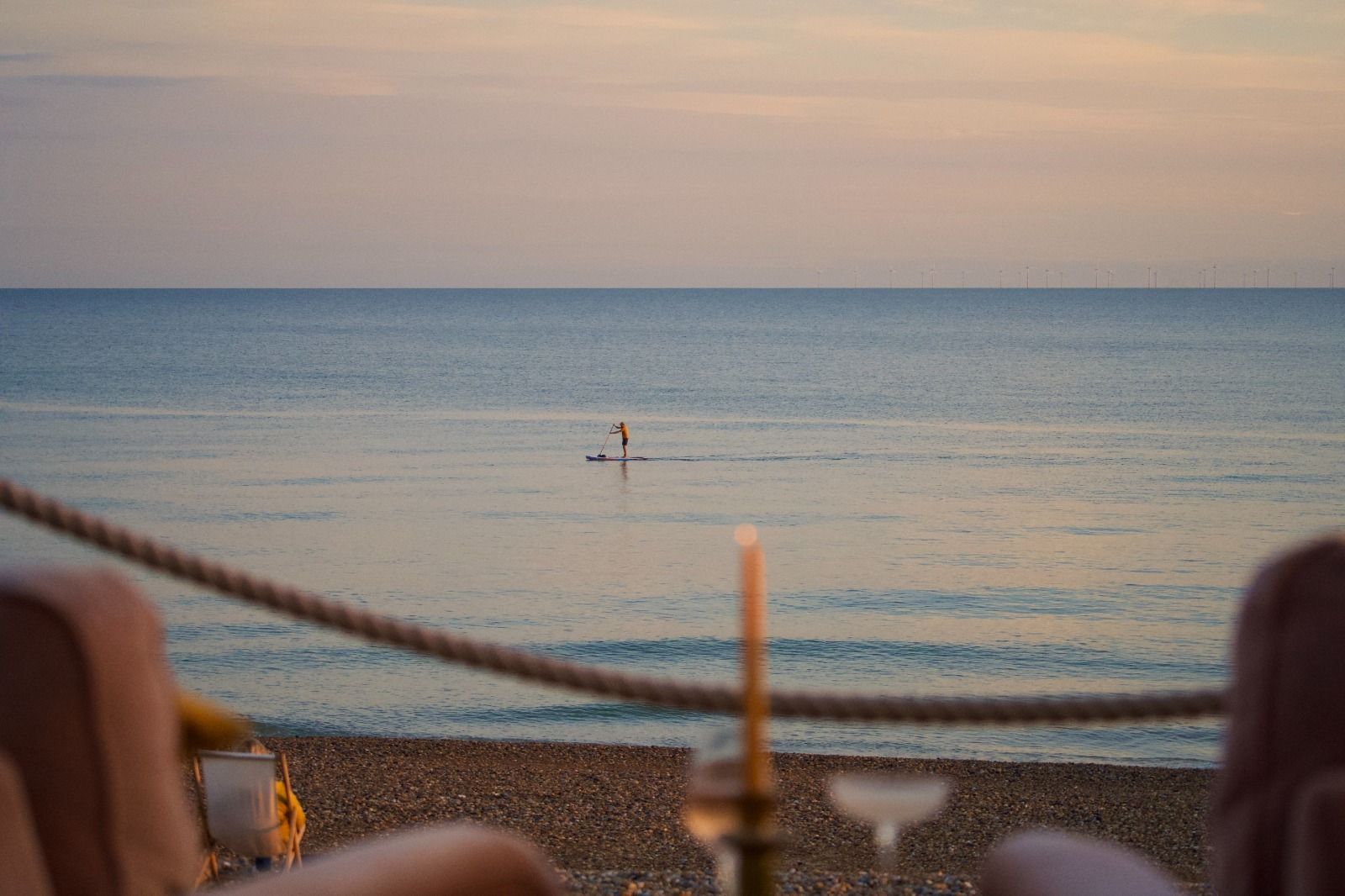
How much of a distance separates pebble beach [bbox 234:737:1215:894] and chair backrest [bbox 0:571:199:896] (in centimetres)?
704

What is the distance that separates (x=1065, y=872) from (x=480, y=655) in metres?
0.97

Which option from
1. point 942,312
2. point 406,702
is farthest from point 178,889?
point 942,312

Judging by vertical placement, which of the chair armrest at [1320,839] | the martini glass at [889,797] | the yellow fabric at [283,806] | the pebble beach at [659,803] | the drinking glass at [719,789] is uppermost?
the drinking glass at [719,789]

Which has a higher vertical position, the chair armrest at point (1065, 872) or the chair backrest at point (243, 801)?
the chair armrest at point (1065, 872)

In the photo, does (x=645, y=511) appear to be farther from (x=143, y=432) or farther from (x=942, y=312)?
(x=942, y=312)

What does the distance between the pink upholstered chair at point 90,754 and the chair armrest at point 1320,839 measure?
46.5 inches

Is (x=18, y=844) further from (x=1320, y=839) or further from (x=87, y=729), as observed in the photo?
(x=1320, y=839)

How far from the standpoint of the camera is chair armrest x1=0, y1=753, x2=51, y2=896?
167 centimetres

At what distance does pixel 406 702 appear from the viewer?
18.2 meters

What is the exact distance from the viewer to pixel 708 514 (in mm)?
34344

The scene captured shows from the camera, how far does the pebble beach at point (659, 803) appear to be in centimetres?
1066

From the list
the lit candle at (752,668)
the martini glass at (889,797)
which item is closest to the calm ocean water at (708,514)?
the martini glass at (889,797)

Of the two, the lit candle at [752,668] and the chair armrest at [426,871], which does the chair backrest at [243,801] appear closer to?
the chair armrest at [426,871]

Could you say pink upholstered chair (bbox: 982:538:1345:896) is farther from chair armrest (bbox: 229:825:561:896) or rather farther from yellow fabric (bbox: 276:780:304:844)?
yellow fabric (bbox: 276:780:304:844)
